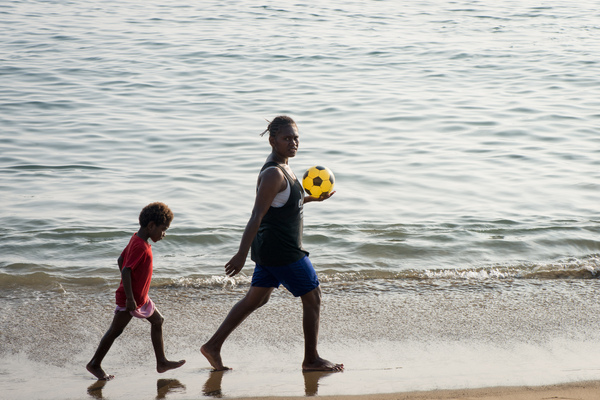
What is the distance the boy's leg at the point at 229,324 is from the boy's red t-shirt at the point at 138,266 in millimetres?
519

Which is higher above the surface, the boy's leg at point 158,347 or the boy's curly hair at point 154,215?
the boy's curly hair at point 154,215

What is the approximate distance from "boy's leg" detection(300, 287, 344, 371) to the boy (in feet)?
2.84

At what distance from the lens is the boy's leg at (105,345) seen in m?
4.38

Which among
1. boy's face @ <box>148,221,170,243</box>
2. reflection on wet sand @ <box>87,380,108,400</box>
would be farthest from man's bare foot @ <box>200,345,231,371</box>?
boy's face @ <box>148,221,170,243</box>

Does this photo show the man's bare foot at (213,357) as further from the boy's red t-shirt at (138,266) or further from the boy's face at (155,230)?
the boy's face at (155,230)

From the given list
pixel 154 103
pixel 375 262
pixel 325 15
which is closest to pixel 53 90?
pixel 154 103

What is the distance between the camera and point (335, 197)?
995 cm

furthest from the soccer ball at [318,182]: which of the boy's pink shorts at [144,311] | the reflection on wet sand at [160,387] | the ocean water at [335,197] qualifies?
the reflection on wet sand at [160,387]

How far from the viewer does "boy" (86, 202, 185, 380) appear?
4.28m

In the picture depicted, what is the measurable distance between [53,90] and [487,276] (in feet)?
45.8

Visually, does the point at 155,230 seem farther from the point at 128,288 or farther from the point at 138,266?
the point at 128,288

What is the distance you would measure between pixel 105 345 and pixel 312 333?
1318 millimetres

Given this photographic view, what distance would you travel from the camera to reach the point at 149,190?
10.1 metres

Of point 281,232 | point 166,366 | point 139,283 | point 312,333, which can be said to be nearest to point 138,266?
point 139,283
